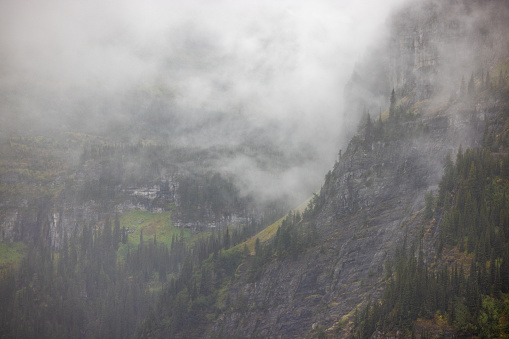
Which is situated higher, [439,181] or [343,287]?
[439,181]

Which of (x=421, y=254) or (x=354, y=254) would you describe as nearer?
(x=421, y=254)

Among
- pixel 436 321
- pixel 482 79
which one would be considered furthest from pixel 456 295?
pixel 482 79

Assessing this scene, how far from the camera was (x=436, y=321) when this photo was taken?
146000 mm

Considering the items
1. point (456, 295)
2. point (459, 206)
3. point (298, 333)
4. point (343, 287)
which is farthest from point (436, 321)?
point (298, 333)

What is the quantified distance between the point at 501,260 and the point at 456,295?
519 inches

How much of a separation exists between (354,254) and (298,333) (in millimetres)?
30212

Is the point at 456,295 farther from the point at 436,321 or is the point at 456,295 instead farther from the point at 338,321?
the point at 338,321

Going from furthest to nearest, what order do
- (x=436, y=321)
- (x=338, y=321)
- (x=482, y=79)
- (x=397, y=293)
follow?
1. (x=482, y=79)
2. (x=338, y=321)
3. (x=397, y=293)
4. (x=436, y=321)

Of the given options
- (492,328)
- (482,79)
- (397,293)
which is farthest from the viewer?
(482,79)

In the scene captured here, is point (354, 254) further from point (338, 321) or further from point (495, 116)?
point (495, 116)

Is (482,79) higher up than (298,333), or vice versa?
(482,79)

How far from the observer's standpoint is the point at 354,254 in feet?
643

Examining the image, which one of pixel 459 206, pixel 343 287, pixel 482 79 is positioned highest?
pixel 482 79

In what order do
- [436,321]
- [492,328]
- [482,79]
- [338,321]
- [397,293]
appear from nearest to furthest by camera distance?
1. [492,328]
2. [436,321]
3. [397,293]
4. [338,321]
5. [482,79]
